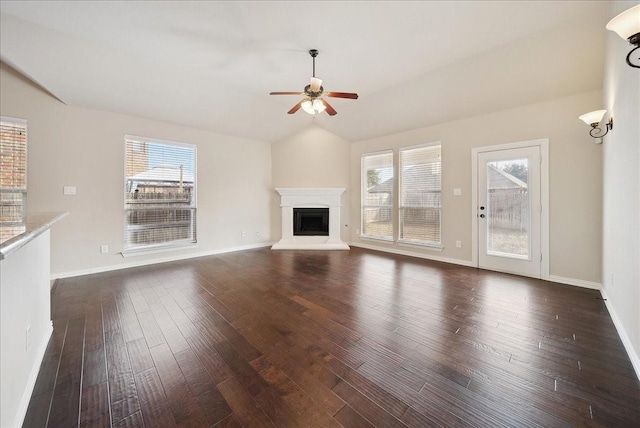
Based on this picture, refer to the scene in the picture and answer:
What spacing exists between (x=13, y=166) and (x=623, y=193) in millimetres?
7164

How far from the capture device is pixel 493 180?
13.8 ft

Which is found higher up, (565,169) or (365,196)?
(565,169)

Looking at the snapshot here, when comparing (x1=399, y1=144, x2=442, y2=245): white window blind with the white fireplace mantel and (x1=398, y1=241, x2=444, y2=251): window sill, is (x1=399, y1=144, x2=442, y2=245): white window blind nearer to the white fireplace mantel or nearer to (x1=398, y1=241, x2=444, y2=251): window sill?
(x1=398, y1=241, x2=444, y2=251): window sill

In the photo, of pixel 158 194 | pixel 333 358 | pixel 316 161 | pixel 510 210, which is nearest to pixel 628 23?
pixel 333 358

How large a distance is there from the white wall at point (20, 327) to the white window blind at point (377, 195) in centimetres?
540

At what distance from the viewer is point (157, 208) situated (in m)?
4.82

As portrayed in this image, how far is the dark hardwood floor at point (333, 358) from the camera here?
1412mm

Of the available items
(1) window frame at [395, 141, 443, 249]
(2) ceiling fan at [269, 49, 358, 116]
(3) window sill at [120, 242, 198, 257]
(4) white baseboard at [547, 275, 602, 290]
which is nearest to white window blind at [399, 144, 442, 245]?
(1) window frame at [395, 141, 443, 249]

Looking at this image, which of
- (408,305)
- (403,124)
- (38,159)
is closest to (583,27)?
(403,124)

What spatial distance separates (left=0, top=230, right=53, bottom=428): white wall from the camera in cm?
119

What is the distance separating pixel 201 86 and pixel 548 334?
18.5ft

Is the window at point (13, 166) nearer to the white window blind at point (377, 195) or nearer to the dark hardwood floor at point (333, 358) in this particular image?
the dark hardwood floor at point (333, 358)

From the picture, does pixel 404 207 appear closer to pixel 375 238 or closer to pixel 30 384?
pixel 375 238

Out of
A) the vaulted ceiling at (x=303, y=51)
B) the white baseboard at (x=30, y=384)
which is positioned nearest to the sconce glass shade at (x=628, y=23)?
the vaulted ceiling at (x=303, y=51)
